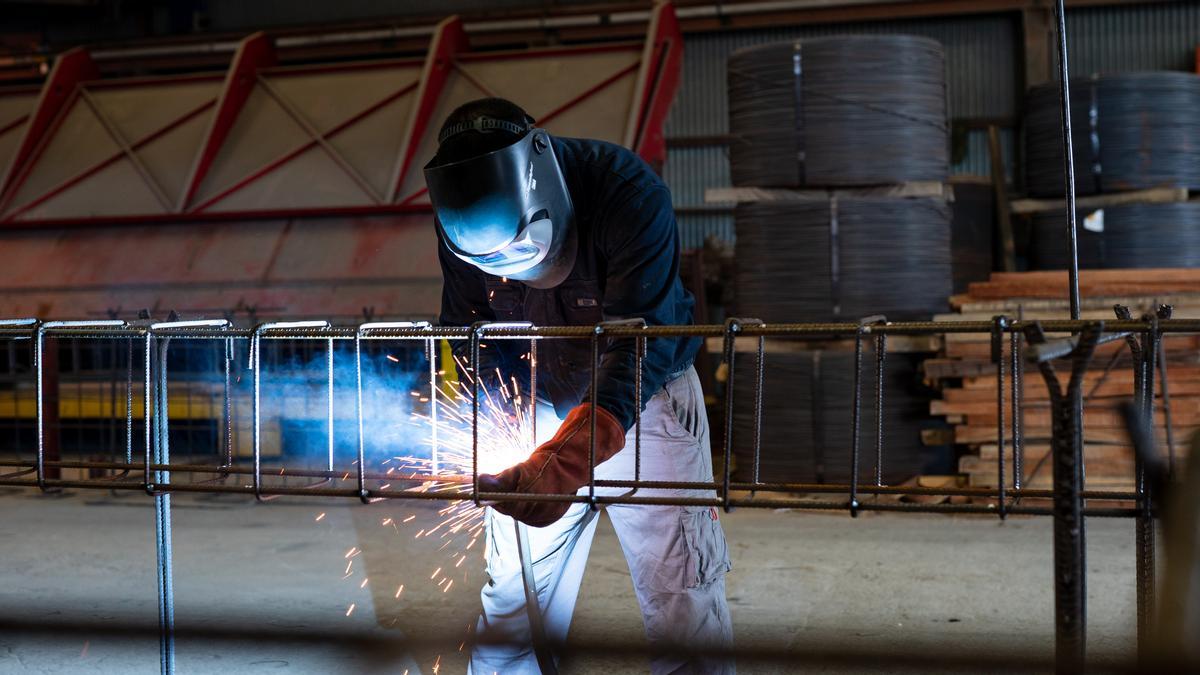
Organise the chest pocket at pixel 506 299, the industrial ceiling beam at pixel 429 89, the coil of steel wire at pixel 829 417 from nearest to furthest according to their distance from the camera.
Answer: the chest pocket at pixel 506 299 → the coil of steel wire at pixel 829 417 → the industrial ceiling beam at pixel 429 89

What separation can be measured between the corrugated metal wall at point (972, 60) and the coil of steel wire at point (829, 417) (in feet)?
22.2

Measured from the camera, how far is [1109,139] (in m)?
6.37

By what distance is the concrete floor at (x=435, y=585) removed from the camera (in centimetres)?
347

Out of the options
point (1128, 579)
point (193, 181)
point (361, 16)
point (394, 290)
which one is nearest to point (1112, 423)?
point (1128, 579)

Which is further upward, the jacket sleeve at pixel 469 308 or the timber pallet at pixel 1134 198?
the timber pallet at pixel 1134 198

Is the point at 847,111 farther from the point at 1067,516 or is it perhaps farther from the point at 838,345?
the point at 1067,516

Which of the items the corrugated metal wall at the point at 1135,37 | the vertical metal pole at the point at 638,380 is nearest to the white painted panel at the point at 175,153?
the vertical metal pole at the point at 638,380

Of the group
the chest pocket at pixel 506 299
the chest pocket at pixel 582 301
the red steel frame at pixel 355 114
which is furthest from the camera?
the red steel frame at pixel 355 114

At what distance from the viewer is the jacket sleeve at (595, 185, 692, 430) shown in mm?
2162

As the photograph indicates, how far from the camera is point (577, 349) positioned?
7.95ft

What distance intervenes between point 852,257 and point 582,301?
369 centimetres

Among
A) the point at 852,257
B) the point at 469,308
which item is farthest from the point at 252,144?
the point at 469,308

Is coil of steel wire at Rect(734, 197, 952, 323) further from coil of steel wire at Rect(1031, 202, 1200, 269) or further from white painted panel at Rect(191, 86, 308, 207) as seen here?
white painted panel at Rect(191, 86, 308, 207)

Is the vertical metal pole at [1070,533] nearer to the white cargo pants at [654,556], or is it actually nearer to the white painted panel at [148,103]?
the white cargo pants at [654,556]
